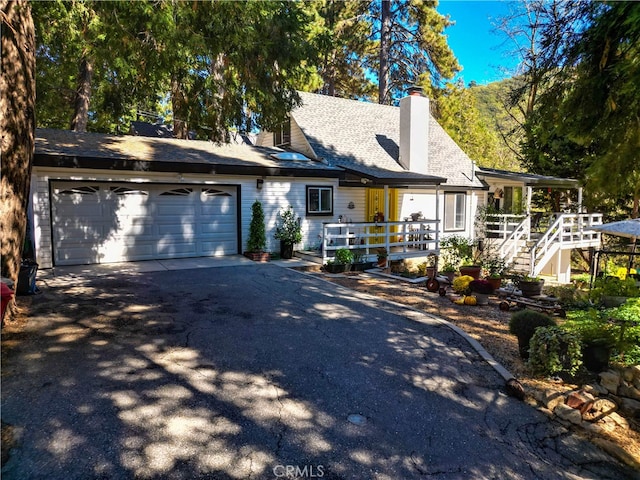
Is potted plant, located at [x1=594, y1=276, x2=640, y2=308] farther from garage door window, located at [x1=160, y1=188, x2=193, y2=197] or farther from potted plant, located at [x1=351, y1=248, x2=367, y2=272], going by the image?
garage door window, located at [x1=160, y1=188, x2=193, y2=197]

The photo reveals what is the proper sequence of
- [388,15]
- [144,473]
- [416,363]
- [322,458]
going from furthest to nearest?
1. [388,15]
2. [416,363]
3. [322,458]
4. [144,473]

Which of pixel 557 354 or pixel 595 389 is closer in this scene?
pixel 595 389

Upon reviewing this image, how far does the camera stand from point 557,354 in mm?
4949

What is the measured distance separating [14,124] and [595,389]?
808cm

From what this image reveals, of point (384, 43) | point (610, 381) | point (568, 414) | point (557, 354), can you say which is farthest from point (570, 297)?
point (384, 43)

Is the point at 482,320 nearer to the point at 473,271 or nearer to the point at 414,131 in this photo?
the point at 473,271

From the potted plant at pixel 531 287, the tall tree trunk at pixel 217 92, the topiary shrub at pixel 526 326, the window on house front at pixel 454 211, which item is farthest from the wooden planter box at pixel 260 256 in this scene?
the window on house front at pixel 454 211

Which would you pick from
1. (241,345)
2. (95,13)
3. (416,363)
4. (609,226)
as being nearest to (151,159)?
(95,13)

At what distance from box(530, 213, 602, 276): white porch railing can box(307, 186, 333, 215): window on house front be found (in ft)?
22.0

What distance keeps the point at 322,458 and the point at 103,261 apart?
9935 mm

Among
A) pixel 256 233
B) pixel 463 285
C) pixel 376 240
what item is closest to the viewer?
pixel 463 285

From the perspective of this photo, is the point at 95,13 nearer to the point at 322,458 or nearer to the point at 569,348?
the point at 322,458

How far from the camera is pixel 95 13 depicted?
25.2 ft

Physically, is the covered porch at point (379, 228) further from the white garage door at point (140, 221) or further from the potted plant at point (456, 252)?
the white garage door at point (140, 221)
